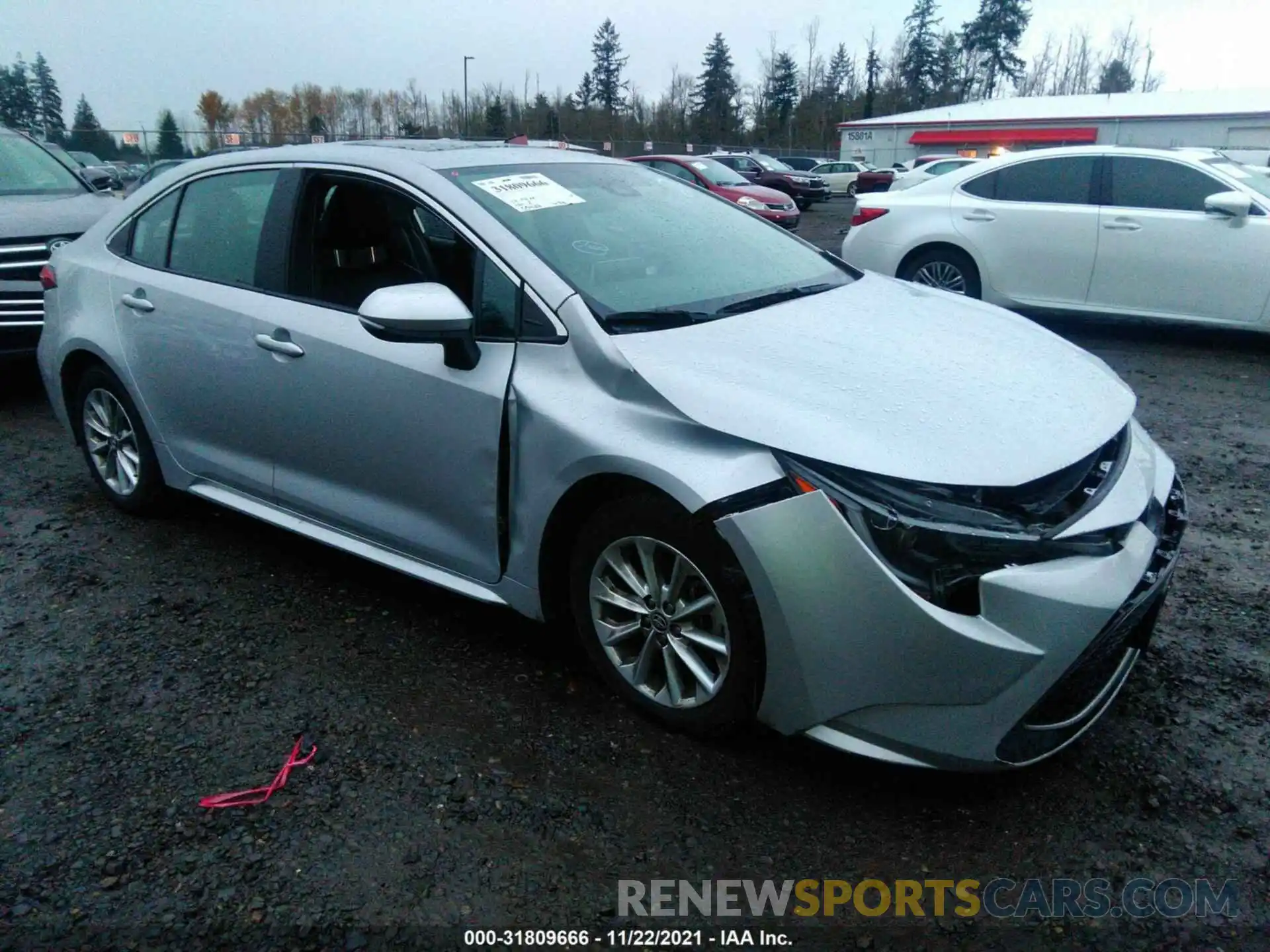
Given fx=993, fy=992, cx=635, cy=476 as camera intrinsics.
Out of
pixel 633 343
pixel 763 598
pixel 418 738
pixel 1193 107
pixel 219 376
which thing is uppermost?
pixel 1193 107

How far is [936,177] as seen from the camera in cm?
885

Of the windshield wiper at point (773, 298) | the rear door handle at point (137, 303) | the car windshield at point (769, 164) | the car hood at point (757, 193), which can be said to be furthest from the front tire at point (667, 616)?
the car windshield at point (769, 164)

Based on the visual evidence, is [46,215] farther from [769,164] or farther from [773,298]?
[769,164]

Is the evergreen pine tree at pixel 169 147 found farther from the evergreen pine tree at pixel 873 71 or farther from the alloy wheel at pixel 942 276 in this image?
the evergreen pine tree at pixel 873 71

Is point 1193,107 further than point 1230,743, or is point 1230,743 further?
point 1193,107

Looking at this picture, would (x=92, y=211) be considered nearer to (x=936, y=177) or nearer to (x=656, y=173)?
(x=656, y=173)

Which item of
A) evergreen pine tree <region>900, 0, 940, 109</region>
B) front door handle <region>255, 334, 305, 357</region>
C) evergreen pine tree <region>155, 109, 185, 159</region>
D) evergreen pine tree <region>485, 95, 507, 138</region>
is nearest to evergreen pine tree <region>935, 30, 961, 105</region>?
evergreen pine tree <region>900, 0, 940, 109</region>

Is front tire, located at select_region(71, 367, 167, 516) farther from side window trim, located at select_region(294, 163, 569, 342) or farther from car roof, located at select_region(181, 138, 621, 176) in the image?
side window trim, located at select_region(294, 163, 569, 342)

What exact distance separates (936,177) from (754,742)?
732 cm

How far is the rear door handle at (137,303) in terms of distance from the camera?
4020 mm

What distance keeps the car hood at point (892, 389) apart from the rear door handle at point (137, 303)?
2299mm

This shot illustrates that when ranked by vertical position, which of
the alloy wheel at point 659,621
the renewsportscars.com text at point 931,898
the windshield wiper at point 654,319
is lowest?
the renewsportscars.com text at point 931,898

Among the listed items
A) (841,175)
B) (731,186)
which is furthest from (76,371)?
(841,175)

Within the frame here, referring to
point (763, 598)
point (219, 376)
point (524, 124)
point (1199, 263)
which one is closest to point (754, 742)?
point (763, 598)
